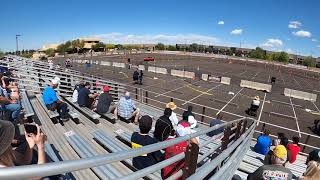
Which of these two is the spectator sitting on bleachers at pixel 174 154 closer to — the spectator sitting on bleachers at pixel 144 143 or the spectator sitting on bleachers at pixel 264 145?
the spectator sitting on bleachers at pixel 144 143

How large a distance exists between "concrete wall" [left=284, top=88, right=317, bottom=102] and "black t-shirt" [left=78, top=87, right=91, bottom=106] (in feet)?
88.2

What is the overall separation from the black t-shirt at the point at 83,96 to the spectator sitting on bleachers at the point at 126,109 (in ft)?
4.99

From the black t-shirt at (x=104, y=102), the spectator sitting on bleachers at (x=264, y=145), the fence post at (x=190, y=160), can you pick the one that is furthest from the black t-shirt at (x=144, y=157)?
the spectator sitting on bleachers at (x=264, y=145)

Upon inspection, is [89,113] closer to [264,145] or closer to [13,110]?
[13,110]

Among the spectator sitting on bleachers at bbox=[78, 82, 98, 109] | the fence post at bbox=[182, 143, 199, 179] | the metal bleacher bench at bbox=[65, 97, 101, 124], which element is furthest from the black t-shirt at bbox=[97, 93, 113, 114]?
the fence post at bbox=[182, 143, 199, 179]

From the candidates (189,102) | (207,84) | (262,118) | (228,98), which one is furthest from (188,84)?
(262,118)

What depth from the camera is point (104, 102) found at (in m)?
9.12

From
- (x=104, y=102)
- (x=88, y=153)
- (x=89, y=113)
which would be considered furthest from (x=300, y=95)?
(x=88, y=153)

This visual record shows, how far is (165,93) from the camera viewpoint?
23.8 meters

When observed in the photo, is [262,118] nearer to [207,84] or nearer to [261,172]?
[207,84]

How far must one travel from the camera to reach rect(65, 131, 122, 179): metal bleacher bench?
15.1ft

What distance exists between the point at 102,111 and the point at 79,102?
123cm

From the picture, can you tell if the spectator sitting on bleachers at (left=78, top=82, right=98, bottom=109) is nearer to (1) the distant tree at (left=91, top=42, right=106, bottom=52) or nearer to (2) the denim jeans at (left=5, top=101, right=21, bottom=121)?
(2) the denim jeans at (left=5, top=101, right=21, bottom=121)

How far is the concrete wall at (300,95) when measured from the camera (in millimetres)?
27298
